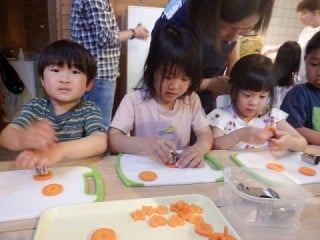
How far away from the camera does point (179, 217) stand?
39cm

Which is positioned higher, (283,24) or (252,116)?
(283,24)

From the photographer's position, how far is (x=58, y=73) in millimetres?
608

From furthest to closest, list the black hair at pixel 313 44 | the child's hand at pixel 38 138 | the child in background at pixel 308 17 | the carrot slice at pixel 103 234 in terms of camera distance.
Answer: the black hair at pixel 313 44 < the child in background at pixel 308 17 < the child's hand at pixel 38 138 < the carrot slice at pixel 103 234

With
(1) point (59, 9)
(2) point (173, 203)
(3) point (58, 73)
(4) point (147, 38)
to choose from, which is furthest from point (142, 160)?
(1) point (59, 9)

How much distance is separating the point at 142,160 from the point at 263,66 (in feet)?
1.05

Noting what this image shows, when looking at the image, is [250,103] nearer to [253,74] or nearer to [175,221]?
[253,74]

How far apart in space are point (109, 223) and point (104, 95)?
67cm

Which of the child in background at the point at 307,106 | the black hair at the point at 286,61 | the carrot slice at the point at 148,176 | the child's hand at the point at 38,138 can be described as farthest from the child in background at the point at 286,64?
the child's hand at the point at 38,138

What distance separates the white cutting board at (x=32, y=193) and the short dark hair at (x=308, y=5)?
49 centimetres

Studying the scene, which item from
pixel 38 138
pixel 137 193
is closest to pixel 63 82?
pixel 38 138

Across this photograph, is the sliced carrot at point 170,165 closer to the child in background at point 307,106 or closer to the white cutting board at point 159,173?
the white cutting board at point 159,173

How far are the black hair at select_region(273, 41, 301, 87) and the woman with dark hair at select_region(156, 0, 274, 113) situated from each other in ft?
0.23

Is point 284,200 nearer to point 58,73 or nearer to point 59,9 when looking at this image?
point 58,73

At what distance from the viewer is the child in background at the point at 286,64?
58 centimetres
